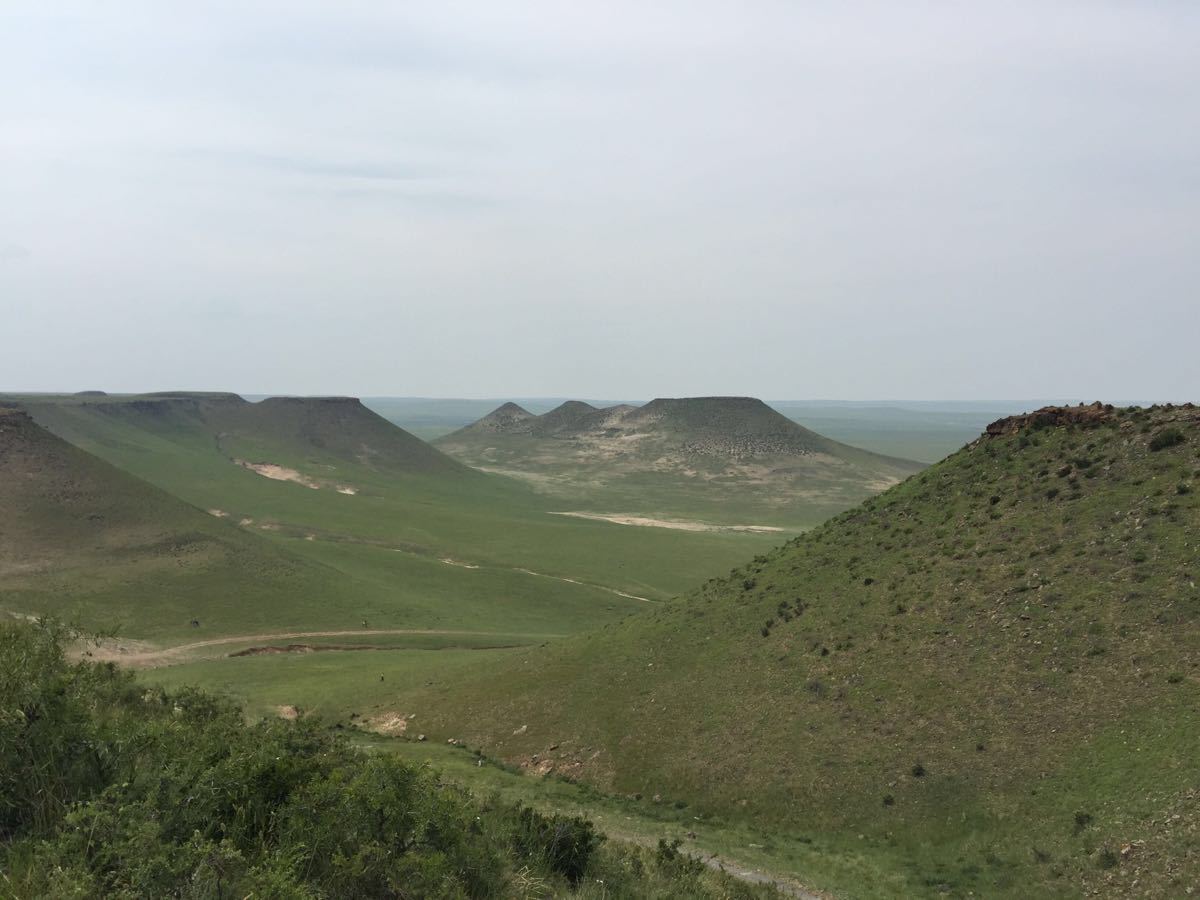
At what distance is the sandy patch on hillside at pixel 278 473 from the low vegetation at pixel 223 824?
126251 mm

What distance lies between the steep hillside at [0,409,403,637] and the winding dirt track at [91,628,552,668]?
312 cm

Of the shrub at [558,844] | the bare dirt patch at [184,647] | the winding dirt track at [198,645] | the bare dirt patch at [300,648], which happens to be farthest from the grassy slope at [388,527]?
the shrub at [558,844]

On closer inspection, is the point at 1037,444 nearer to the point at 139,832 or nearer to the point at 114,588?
the point at 139,832

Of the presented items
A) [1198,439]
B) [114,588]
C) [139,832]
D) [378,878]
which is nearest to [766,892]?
[378,878]

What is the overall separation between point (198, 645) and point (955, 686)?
5210cm

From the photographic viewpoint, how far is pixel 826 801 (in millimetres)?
24516

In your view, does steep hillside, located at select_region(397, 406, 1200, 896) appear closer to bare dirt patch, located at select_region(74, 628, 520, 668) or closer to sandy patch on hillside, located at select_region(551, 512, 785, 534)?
bare dirt patch, located at select_region(74, 628, 520, 668)

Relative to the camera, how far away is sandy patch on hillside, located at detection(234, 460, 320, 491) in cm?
13700

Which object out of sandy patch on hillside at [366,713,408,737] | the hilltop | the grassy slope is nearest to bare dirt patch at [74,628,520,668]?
the grassy slope

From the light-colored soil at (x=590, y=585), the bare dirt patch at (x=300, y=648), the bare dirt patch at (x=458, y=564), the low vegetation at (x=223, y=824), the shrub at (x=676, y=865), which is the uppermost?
the low vegetation at (x=223, y=824)

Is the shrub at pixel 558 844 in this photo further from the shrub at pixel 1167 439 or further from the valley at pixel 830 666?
the shrub at pixel 1167 439

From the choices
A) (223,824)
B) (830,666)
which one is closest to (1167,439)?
(830,666)

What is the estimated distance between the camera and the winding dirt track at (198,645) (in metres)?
49.9

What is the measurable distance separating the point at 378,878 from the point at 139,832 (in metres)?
3.37
